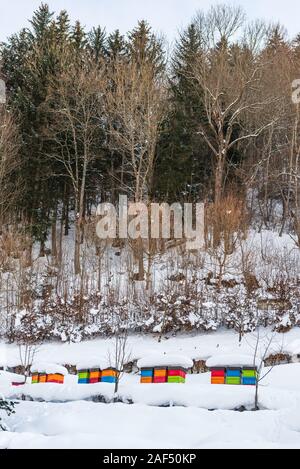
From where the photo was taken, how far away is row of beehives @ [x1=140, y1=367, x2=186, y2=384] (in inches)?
428

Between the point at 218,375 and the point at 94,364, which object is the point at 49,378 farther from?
the point at 218,375

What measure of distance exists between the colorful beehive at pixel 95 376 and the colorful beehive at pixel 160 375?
145 centimetres

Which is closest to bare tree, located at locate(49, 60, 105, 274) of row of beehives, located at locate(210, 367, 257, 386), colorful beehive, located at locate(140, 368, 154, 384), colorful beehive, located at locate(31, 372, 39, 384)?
colorful beehive, located at locate(31, 372, 39, 384)

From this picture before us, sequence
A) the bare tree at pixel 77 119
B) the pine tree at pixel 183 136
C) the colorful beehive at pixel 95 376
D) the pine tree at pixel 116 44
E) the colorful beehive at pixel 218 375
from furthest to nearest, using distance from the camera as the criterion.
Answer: the pine tree at pixel 116 44, the pine tree at pixel 183 136, the bare tree at pixel 77 119, the colorful beehive at pixel 95 376, the colorful beehive at pixel 218 375

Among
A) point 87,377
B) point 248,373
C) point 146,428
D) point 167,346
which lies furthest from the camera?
point 167,346

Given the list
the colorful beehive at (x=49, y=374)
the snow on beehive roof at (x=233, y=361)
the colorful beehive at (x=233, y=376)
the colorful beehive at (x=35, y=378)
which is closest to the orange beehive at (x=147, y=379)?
the snow on beehive roof at (x=233, y=361)

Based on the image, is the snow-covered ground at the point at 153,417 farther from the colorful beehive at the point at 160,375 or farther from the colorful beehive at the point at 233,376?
the colorful beehive at the point at 233,376

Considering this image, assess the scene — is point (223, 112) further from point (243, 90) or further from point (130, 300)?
point (130, 300)

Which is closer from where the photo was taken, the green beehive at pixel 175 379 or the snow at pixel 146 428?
the snow at pixel 146 428

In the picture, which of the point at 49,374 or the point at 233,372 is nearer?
the point at 233,372

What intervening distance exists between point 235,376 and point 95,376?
10.9ft

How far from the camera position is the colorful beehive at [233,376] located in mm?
10695

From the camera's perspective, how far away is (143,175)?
25.3m

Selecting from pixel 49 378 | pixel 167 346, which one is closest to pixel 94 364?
pixel 49 378
